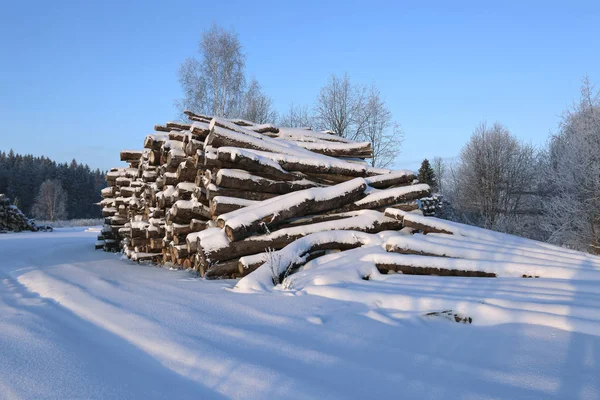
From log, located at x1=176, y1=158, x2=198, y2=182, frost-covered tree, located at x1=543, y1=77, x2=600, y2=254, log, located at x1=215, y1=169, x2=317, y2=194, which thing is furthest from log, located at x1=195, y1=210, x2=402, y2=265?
frost-covered tree, located at x1=543, y1=77, x2=600, y2=254

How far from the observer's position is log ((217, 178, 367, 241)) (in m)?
5.35

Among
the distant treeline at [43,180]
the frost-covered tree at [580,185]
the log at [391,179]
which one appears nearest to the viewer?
the log at [391,179]

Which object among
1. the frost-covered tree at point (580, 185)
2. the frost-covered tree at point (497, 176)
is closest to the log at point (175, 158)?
the frost-covered tree at point (580, 185)

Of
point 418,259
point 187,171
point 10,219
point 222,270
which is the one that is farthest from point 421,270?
point 10,219

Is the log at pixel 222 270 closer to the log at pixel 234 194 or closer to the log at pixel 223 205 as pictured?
the log at pixel 223 205

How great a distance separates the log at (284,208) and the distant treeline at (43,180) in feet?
227

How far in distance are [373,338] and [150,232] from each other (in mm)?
6791

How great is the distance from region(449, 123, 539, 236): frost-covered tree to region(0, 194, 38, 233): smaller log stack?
2912 centimetres

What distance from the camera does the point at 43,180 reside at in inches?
2606

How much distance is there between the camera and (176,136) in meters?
7.97

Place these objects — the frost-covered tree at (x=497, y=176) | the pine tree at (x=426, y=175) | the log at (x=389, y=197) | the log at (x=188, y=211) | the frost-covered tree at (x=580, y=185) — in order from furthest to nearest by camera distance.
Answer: the pine tree at (x=426, y=175), the frost-covered tree at (x=497, y=176), the frost-covered tree at (x=580, y=185), the log at (x=389, y=197), the log at (x=188, y=211)

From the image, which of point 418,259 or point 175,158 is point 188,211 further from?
point 418,259

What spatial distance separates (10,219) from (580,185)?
2956 cm

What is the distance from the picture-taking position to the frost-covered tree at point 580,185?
50.7 ft
